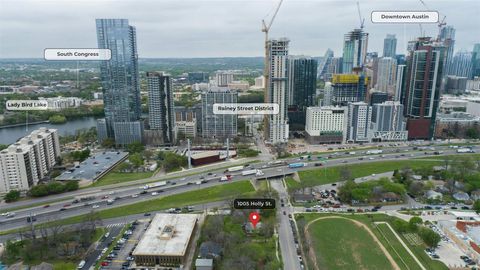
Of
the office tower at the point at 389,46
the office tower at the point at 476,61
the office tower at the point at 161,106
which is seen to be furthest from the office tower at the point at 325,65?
the office tower at the point at 161,106

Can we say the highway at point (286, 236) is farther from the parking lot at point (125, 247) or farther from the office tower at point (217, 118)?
the office tower at point (217, 118)

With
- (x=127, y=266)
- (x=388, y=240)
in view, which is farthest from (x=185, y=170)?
(x=388, y=240)

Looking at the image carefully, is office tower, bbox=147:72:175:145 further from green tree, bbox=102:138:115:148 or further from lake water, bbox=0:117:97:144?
lake water, bbox=0:117:97:144

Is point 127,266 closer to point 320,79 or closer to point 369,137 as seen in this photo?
point 369,137

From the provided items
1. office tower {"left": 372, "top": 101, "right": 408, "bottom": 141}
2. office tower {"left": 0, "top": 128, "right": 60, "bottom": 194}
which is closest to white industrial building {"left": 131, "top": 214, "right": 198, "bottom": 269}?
office tower {"left": 0, "top": 128, "right": 60, "bottom": 194}

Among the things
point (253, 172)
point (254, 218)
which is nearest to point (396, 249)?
point (254, 218)

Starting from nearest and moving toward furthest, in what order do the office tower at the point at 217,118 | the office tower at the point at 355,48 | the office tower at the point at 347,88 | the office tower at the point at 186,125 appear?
the office tower at the point at 217,118
the office tower at the point at 186,125
the office tower at the point at 347,88
the office tower at the point at 355,48
